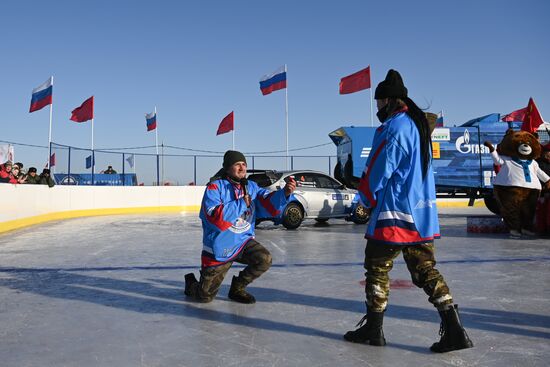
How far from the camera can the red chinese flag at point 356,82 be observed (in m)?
22.4

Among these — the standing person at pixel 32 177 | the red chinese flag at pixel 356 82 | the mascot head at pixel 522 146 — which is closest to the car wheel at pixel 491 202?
the mascot head at pixel 522 146

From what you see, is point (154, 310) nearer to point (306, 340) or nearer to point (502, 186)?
point (306, 340)

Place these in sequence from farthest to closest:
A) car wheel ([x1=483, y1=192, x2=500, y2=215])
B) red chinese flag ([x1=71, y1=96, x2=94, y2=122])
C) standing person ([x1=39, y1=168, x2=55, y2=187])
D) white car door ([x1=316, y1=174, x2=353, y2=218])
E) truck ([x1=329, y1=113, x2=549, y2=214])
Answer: red chinese flag ([x1=71, y1=96, x2=94, y2=122])
truck ([x1=329, y1=113, x2=549, y2=214])
standing person ([x1=39, y1=168, x2=55, y2=187])
white car door ([x1=316, y1=174, x2=353, y2=218])
car wheel ([x1=483, y1=192, x2=500, y2=215])

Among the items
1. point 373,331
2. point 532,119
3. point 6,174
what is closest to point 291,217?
point 532,119

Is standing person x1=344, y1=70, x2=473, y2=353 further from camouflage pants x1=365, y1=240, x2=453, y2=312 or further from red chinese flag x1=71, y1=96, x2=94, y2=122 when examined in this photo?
red chinese flag x1=71, y1=96, x2=94, y2=122

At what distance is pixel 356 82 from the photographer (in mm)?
22703

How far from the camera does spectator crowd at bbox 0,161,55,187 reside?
11.5 meters

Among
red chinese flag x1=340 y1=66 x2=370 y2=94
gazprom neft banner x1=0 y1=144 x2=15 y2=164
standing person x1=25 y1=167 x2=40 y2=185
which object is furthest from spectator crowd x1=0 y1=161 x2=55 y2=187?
→ red chinese flag x1=340 y1=66 x2=370 y2=94

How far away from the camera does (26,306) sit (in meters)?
4.13

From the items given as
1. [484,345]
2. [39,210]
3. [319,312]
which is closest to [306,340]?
[319,312]

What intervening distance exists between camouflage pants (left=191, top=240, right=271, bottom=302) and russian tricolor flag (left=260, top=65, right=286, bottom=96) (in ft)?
66.9

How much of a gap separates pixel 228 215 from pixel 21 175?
1100 centimetres

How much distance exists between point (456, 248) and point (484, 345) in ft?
15.6

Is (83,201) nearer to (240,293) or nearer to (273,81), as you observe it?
(273,81)
